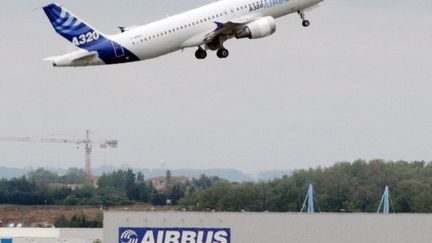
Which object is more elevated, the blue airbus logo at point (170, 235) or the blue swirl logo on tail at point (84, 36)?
the blue swirl logo on tail at point (84, 36)

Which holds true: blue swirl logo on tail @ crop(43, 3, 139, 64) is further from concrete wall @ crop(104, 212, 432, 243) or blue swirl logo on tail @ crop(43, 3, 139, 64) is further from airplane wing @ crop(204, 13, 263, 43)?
concrete wall @ crop(104, 212, 432, 243)

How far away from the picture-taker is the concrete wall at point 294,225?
426ft

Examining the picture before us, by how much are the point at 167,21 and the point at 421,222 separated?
38478 mm

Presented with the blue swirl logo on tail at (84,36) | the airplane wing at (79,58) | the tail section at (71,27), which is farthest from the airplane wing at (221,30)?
the airplane wing at (79,58)

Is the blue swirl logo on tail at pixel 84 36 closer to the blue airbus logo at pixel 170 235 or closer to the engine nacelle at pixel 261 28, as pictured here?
the engine nacelle at pixel 261 28

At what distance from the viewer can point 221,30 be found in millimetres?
161750

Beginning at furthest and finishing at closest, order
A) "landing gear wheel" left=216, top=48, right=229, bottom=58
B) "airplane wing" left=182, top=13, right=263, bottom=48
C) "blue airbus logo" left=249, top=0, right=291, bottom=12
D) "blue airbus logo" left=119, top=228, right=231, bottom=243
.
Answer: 1. "blue airbus logo" left=249, top=0, right=291, bottom=12
2. "landing gear wheel" left=216, top=48, right=229, bottom=58
3. "airplane wing" left=182, top=13, right=263, bottom=48
4. "blue airbus logo" left=119, top=228, right=231, bottom=243

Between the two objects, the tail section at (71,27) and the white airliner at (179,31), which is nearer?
the white airliner at (179,31)

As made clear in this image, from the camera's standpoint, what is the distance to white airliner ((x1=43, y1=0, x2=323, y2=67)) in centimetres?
15662

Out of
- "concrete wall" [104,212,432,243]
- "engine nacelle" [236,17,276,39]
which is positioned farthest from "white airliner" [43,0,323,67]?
"concrete wall" [104,212,432,243]

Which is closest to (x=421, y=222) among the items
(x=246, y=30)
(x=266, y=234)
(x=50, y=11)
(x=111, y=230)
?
(x=266, y=234)

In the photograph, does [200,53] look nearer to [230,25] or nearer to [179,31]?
[230,25]

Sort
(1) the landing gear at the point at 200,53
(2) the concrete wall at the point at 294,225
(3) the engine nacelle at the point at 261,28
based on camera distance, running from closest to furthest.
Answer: (2) the concrete wall at the point at 294,225, (3) the engine nacelle at the point at 261,28, (1) the landing gear at the point at 200,53

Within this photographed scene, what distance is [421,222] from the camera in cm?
12975
